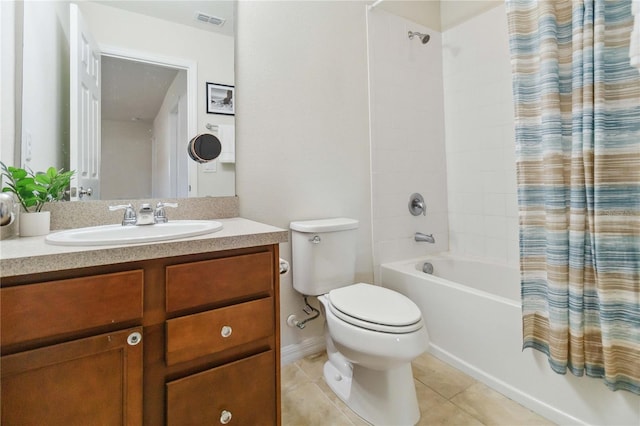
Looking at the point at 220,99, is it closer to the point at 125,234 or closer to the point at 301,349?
the point at 125,234

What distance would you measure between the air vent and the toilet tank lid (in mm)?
1086

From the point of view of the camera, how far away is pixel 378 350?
113 cm

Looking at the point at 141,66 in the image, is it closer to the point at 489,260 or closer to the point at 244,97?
the point at 244,97

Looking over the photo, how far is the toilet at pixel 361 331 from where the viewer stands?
3.72ft

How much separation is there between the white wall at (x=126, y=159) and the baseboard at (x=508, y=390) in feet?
5.73

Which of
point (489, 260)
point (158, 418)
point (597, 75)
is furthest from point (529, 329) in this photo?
point (158, 418)

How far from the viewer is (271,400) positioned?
103 cm

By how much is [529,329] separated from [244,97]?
172 centimetres

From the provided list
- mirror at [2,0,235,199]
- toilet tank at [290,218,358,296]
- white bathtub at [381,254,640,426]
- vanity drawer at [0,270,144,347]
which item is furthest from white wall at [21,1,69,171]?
white bathtub at [381,254,640,426]

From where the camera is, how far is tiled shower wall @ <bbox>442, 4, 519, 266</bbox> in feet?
6.43

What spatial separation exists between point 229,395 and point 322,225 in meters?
0.87

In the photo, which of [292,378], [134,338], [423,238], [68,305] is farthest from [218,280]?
[423,238]

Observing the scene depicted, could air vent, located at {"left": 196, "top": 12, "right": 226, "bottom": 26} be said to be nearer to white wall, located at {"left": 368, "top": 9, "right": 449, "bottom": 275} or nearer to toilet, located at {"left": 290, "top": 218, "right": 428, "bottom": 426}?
white wall, located at {"left": 368, "top": 9, "right": 449, "bottom": 275}

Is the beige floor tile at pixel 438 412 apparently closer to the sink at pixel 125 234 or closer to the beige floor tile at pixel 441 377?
the beige floor tile at pixel 441 377
